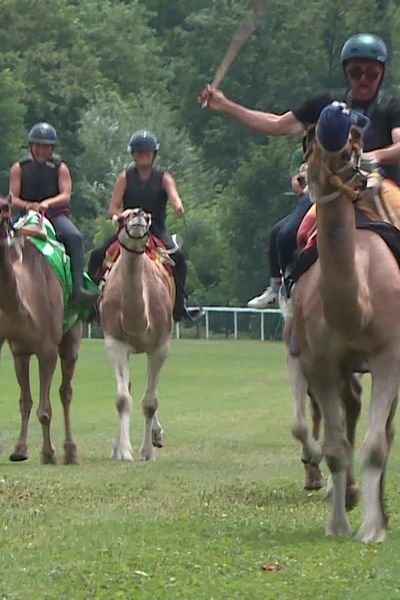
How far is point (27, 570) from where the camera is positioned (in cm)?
1049

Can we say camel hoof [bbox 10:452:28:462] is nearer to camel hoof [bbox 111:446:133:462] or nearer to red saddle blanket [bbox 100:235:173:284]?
camel hoof [bbox 111:446:133:462]

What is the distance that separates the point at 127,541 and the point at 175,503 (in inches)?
113

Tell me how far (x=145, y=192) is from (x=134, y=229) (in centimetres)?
217

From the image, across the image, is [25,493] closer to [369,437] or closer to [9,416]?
[369,437]

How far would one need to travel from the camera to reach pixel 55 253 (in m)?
20.0

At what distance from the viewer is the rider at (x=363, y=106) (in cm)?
1281

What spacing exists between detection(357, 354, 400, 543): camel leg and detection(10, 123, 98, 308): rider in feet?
29.9

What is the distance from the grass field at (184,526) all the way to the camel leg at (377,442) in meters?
0.14

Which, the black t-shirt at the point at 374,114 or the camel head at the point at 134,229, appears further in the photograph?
the camel head at the point at 134,229

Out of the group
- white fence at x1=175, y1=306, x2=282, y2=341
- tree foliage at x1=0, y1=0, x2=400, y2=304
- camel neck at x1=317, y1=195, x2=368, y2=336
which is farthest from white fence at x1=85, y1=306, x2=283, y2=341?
camel neck at x1=317, y1=195, x2=368, y2=336

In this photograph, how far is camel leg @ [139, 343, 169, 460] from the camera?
19.6 meters

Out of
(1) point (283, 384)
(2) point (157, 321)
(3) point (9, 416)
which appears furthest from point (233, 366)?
(2) point (157, 321)


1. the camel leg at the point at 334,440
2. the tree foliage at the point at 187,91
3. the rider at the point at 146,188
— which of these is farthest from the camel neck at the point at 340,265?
the tree foliage at the point at 187,91

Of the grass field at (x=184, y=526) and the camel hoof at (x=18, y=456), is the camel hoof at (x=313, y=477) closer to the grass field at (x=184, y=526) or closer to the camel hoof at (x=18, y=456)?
the grass field at (x=184, y=526)
